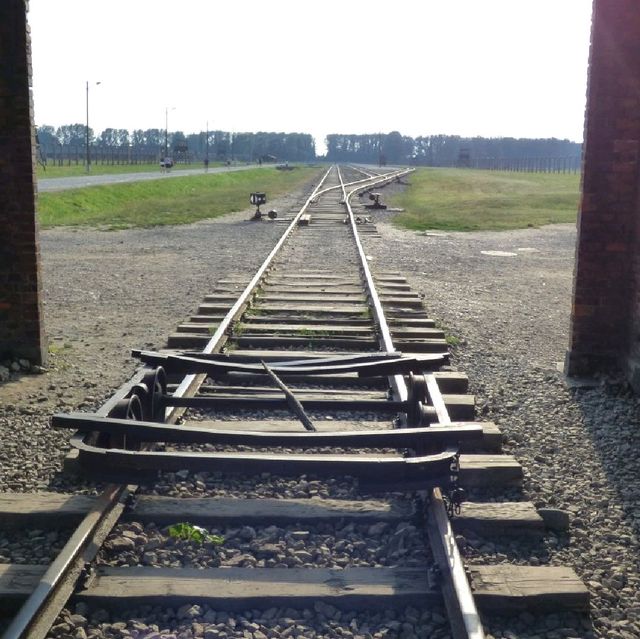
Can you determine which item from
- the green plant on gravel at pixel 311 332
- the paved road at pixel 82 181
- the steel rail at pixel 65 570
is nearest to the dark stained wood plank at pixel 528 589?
the steel rail at pixel 65 570

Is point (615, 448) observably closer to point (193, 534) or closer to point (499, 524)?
point (499, 524)

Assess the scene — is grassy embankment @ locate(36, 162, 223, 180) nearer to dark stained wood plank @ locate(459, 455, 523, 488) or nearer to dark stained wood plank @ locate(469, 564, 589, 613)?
dark stained wood plank @ locate(459, 455, 523, 488)

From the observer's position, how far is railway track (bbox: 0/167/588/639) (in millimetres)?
3176

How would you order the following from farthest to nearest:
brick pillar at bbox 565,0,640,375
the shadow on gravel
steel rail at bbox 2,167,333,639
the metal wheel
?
1. brick pillar at bbox 565,0,640,375
2. the metal wheel
3. the shadow on gravel
4. steel rail at bbox 2,167,333,639

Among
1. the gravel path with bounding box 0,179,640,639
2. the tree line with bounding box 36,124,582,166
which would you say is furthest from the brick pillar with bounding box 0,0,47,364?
the tree line with bounding box 36,124,582,166

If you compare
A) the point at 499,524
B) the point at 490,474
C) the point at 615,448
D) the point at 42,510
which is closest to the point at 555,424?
the point at 615,448

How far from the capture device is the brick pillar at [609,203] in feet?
21.2

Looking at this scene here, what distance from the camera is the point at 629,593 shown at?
11.2 feet

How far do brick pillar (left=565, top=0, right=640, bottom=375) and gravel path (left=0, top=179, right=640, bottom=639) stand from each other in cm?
41

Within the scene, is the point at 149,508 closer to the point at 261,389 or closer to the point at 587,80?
the point at 261,389

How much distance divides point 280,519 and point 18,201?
13.3 ft

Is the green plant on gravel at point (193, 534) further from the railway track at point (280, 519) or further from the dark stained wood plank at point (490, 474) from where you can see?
the dark stained wood plank at point (490, 474)

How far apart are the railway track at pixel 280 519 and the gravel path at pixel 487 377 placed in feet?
0.29

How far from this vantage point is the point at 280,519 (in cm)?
393
